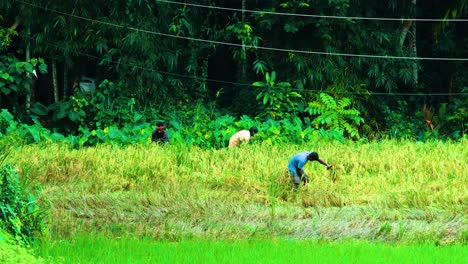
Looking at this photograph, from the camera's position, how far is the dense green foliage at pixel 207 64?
1953cm

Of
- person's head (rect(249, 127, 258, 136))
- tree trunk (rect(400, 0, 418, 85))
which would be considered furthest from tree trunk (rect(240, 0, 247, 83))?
tree trunk (rect(400, 0, 418, 85))

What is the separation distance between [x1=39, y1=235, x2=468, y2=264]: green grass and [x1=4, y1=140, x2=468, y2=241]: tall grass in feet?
2.90

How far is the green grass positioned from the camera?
8023 mm

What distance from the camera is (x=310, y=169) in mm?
13375

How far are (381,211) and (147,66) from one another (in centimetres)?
1009

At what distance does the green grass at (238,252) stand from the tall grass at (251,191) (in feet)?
2.90

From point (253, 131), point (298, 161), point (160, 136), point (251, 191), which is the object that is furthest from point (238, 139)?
point (298, 161)

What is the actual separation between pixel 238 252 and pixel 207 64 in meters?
13.1

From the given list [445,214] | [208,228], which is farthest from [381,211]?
[208,228]

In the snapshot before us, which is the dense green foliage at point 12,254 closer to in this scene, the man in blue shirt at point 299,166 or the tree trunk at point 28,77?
the man in blue shirt at point 299,166

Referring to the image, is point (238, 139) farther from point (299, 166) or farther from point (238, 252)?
point (238, 252)

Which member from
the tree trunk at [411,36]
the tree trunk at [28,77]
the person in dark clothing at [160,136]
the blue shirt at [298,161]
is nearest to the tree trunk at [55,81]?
the tree trunk at [28,77]

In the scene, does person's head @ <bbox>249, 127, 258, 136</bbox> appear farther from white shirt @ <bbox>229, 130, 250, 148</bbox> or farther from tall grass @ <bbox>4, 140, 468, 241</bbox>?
tall grass @ <bbox>4, 140, 468, 241</bbox>

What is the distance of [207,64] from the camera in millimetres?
21172
